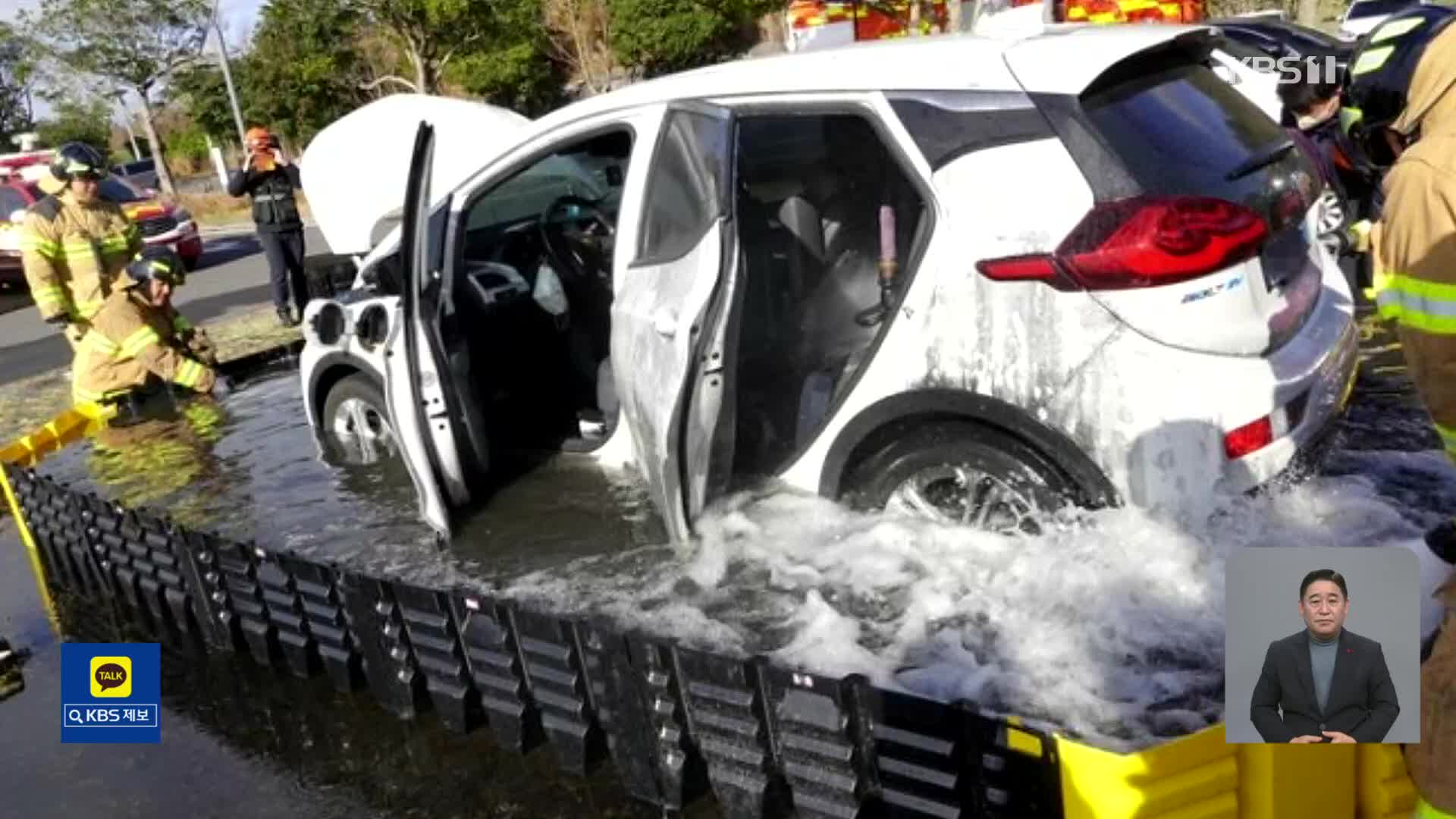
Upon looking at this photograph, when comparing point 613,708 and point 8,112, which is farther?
point 8,112

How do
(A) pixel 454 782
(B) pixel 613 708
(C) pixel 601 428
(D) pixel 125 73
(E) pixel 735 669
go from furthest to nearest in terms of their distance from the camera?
(D) pixel 125 73 < (C) pixel 601 428 < (A) pixel 454 782 < (B) pixel 613 708 < (E) pixel 735 669

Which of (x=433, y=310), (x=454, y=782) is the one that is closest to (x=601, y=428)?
(x=433, y=310)

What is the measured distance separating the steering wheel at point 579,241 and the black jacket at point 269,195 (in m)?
5.90

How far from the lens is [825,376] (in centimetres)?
415

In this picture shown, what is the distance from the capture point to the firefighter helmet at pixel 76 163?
288 inches

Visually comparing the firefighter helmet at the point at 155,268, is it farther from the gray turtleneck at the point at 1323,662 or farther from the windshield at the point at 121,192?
the windshield at the point at 121,192

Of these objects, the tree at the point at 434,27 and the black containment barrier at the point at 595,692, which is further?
the tree at the point at 434,27

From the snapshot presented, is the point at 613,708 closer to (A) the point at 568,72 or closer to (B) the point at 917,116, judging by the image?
(B) the point at 917,116

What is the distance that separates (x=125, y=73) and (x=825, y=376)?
41271mm

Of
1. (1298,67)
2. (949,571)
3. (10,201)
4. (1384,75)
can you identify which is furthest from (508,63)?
(1384,75)

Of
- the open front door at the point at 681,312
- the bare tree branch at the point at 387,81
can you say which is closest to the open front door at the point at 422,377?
the open front door at the point at 681,312

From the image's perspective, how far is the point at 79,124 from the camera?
4541 centimetres

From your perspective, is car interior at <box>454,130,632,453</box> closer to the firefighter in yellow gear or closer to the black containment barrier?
the black containment barrier

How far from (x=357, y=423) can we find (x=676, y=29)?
27.3m
